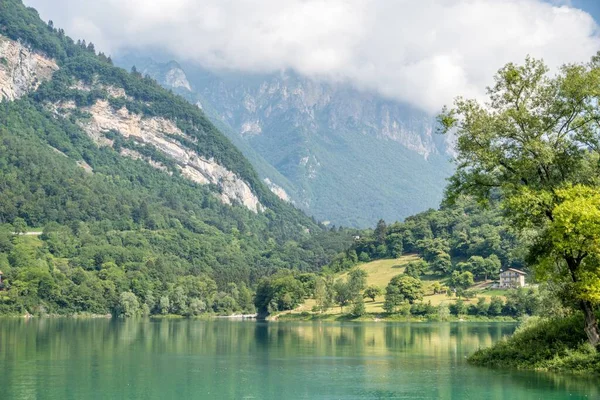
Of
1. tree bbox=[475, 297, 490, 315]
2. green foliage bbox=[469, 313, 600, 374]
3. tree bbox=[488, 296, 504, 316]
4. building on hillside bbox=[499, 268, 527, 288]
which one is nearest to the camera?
green foliage bbox=[469, 313, 600, 374]

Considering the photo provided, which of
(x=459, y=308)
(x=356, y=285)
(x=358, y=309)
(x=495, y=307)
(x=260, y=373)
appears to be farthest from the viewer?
(x=356, y=285)

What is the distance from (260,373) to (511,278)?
458 ft

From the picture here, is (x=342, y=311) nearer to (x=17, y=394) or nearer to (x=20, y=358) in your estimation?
(x=20, y=358)

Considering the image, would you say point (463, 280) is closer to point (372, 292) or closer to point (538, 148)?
point (372, 292)

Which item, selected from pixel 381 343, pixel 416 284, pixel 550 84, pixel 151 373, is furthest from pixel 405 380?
pixel 416 284

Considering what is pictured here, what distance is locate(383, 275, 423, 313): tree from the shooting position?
172 m

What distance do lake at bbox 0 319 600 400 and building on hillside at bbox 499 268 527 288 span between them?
3966 inches

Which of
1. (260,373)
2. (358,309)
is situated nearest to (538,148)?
(260,373)

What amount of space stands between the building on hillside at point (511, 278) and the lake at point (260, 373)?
100727mm

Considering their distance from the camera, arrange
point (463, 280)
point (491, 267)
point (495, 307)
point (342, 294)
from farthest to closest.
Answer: point (491, 267)
point (342, 294)
point (463, 280)
point (495, 307)

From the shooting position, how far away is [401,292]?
175m

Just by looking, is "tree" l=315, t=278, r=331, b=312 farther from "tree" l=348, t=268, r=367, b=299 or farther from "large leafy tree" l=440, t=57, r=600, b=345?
"large leafy tree" l=440, t=57, r=600, b=345

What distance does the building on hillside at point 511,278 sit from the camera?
181 m

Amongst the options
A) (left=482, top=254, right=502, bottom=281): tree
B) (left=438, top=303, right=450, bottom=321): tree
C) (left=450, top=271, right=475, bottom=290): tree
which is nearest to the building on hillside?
(left=482, top=254, right=502, bottom=281): tree
